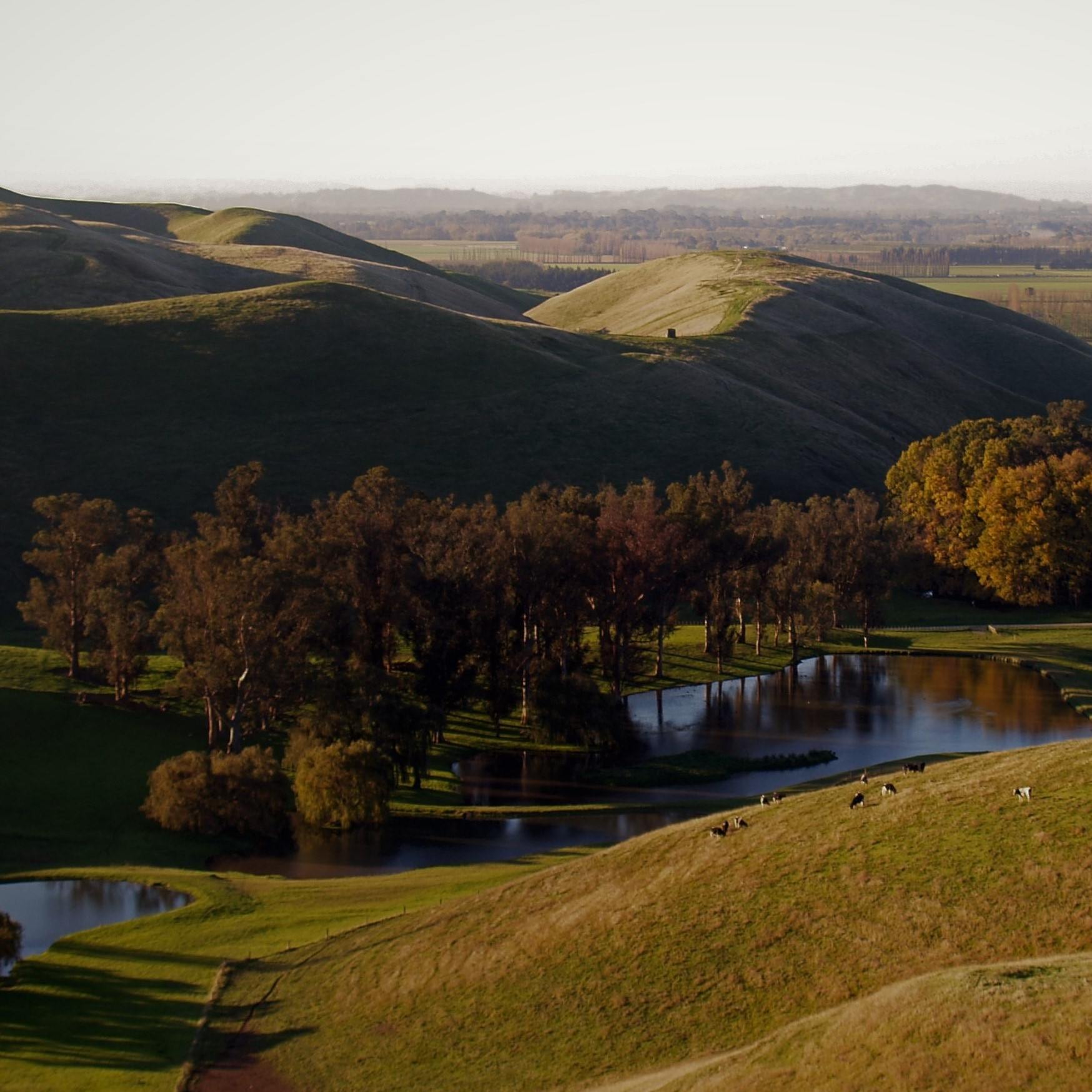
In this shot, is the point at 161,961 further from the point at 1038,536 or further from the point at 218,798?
the point at 1038,536

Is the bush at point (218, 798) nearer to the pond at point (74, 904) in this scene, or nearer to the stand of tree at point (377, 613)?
the stand of tree at point (377, 613)

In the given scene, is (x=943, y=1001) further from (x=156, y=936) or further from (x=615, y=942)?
(x=156, y=936)

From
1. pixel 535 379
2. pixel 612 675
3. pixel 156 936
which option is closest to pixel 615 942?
pixel 156 936

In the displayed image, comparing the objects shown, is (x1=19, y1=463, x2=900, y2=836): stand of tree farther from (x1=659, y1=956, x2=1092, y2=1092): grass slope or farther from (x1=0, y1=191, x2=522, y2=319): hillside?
(x1=0, y1=191, x2=522, y2=319): hillside

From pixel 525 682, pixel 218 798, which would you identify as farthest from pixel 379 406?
pixel 218 798

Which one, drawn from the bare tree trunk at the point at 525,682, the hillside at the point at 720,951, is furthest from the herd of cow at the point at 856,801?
the bare tree trunk at the point at 525,682

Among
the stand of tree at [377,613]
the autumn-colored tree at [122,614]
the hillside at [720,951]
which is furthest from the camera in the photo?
the autumn-colored tree at [122,614]
